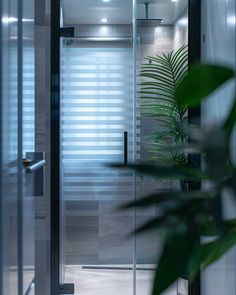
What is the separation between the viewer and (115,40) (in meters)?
3.07

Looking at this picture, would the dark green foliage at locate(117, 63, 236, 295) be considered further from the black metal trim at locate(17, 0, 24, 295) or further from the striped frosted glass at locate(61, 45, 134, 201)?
the striped frosted glass at locate(61, 45, 134, 201)

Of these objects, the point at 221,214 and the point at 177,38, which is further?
the point at 177,38

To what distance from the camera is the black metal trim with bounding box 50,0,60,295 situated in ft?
9.95

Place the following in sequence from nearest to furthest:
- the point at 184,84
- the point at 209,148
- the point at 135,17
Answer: the point at 209,148
the point at 184,84
the point at 135,17

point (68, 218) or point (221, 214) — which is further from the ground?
point (221, 214)

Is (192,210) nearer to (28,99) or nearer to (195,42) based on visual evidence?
(28,99)

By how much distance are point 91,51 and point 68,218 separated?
3.51 ft

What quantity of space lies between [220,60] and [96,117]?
0.95m

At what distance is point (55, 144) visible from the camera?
3.06 metres

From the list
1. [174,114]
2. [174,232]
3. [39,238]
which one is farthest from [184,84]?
[39,238]

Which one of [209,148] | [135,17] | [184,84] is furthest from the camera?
[135,17]

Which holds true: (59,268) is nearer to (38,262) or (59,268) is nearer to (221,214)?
(38,262)

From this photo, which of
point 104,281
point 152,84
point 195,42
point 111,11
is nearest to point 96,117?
point 152,84

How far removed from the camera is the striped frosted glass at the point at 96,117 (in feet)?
10.1
